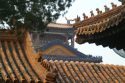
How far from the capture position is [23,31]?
8742 millimetres

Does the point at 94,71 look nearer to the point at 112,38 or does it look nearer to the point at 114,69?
the point at 114,69

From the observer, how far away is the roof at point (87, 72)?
10.9m

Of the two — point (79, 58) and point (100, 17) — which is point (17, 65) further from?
point (79, 58)

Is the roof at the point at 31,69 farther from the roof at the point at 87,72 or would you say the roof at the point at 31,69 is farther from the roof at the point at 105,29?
the roof at the point at 105,29

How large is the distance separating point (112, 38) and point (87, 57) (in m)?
18.5

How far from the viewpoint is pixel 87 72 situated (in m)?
11.7

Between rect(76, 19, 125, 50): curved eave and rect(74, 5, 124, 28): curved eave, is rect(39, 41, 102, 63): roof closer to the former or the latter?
rect(74, 5, 124, 28): curved eave

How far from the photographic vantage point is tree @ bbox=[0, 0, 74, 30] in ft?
42.2

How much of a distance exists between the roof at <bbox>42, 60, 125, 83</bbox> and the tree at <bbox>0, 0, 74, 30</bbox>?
2.15 meters

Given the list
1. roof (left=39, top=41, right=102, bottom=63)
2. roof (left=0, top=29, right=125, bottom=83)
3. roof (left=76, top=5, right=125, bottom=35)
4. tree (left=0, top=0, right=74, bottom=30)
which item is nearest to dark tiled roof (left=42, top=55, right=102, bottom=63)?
roof (left=39, top=41, right=102, bottom=63)

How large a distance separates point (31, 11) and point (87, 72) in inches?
129

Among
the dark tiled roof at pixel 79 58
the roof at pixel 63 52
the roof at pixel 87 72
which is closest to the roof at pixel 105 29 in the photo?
the roof at pixel 87 72

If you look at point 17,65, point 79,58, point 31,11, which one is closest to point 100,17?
point 17,65

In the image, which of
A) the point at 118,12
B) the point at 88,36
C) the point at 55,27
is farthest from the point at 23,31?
the point at 55,27
